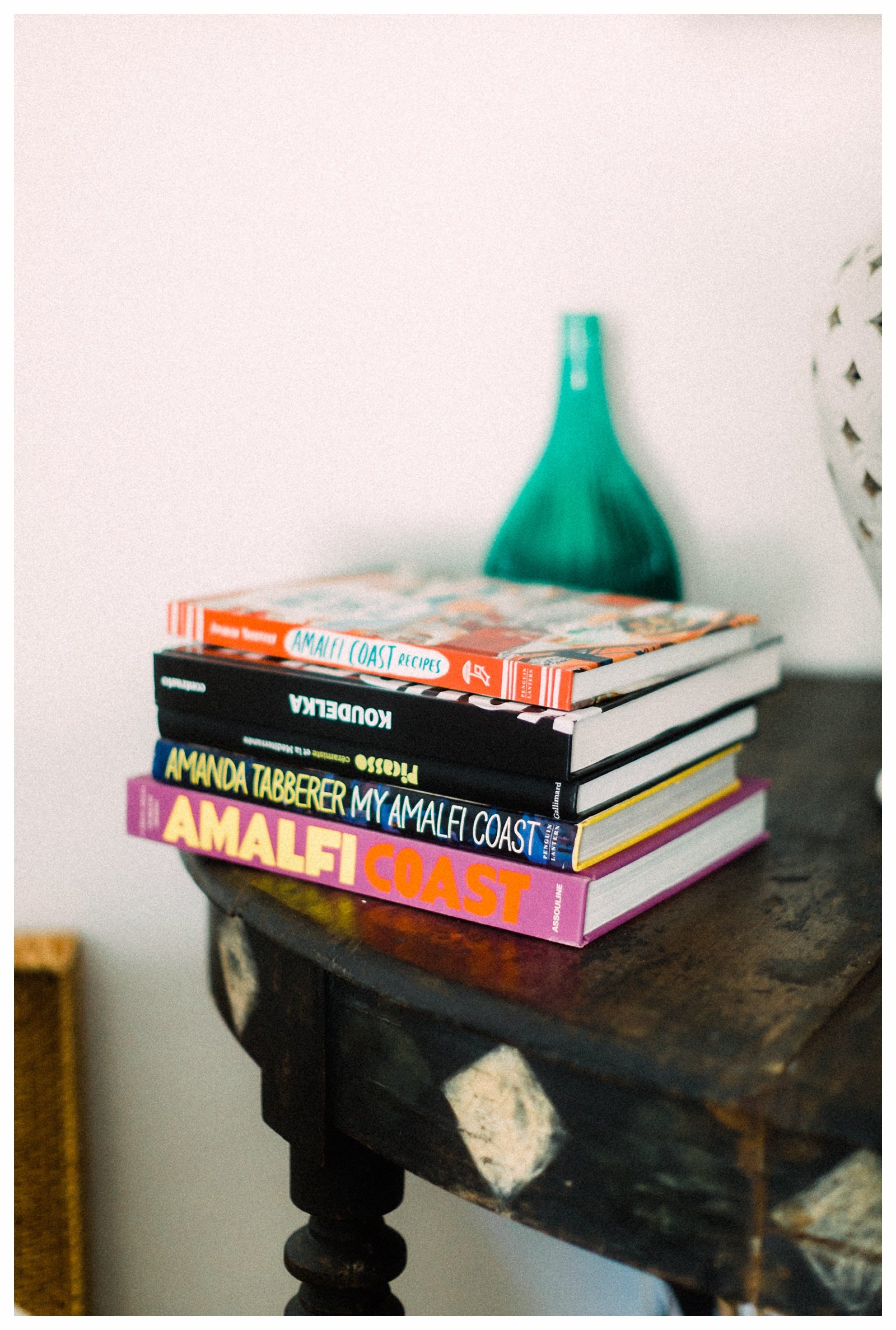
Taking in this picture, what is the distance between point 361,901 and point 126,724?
→ 53 centimetres

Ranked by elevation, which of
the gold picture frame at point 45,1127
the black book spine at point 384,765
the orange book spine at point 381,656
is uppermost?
the orange book spine at point 381,656

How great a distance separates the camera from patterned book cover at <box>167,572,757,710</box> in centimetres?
50

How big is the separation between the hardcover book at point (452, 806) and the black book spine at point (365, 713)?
0.02 m

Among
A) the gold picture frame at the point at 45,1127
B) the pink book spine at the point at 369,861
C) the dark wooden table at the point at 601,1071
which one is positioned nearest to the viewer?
the dark wooden table at the point at 601,1071

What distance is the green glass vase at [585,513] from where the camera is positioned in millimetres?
809

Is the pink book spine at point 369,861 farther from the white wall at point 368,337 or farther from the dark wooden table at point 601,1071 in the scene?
the white wall at point 368,337

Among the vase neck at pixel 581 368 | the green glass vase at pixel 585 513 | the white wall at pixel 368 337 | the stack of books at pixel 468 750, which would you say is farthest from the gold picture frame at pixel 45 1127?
the vase neck at pixel 581 368

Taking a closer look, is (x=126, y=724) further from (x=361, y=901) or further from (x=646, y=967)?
(x=646, y=967)

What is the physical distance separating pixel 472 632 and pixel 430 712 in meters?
0.07

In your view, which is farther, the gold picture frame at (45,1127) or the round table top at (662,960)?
the gold picture frame at (45,1127)

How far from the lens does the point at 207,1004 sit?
3.31 feet

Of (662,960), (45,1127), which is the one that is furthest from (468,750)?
(45,1127)

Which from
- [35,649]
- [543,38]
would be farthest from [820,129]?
[35,649]

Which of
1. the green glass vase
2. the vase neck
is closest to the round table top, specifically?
the green glass vase
